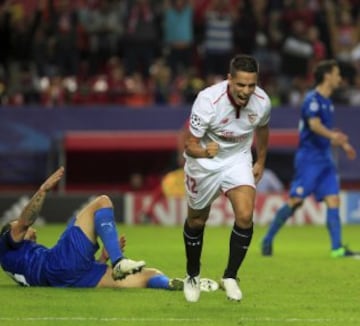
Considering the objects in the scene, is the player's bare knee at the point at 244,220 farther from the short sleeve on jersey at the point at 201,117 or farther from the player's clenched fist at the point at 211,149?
the short sleeve on jersey at the point at 201,117

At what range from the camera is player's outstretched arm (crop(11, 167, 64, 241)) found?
949 centimetres

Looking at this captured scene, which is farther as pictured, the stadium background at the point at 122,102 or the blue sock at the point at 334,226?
the stadium background at the point at 122,102

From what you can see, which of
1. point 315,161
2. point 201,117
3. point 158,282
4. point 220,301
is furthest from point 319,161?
point 201,117

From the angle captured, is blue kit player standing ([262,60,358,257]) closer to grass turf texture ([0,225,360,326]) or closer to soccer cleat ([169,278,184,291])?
grass turf texture ([0,225,360,326])

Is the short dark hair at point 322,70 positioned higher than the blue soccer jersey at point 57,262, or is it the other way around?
the short dark hair at point 322,70

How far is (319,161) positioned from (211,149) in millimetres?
5302

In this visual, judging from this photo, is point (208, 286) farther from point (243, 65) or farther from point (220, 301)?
point (243, 65)

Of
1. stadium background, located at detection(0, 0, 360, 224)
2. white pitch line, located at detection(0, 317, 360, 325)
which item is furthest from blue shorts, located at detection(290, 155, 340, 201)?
stadium background, located at detection(0, 0, 360, 224)

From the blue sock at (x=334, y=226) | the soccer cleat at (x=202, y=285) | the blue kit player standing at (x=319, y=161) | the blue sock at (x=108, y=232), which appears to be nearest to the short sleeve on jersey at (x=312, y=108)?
the blue kit player standing at (x=319, y=161)

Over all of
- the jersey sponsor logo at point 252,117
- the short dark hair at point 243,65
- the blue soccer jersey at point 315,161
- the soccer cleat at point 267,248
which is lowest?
the soccer cleat at point 267,248

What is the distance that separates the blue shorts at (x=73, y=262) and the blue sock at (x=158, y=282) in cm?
41

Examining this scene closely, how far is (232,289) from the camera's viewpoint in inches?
361

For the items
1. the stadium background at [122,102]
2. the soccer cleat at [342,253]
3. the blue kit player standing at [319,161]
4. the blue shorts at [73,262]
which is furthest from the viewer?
the stadium background at [122,102]

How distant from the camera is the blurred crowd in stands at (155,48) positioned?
861 inches
